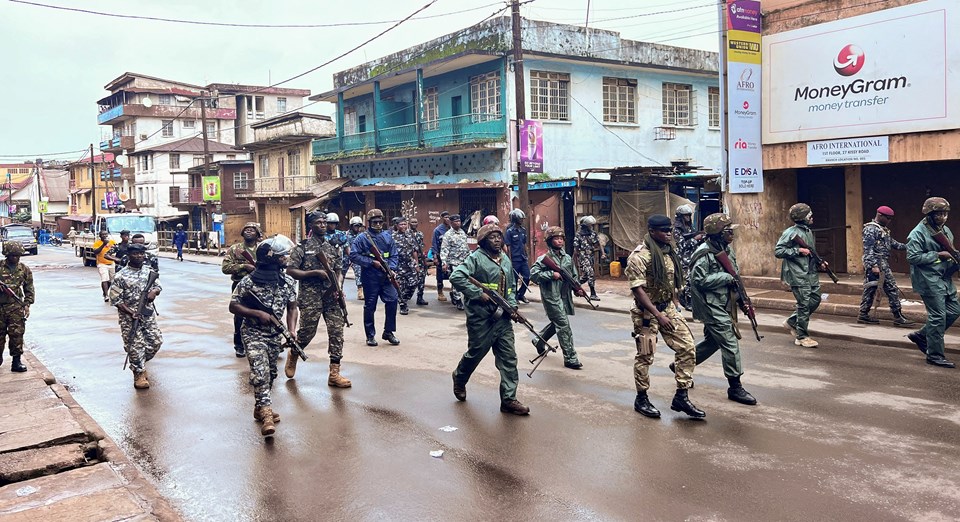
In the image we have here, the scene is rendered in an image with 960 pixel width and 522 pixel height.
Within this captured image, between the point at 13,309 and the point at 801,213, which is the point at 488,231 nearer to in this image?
the point at 801,213

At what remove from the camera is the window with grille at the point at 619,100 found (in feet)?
83.7

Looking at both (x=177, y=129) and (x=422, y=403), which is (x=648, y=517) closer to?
(x=422, y=403)

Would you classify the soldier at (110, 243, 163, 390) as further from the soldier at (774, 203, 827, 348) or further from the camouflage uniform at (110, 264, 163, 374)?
the soldier at (774, 203, 827, 348)

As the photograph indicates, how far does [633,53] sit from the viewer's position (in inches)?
985

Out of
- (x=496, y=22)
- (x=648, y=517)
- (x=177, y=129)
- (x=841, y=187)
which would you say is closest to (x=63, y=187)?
(x=177, y=129)

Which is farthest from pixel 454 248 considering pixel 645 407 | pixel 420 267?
pixel 645 407

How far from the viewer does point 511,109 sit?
23656mm

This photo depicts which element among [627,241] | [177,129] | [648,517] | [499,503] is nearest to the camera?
[648,517]

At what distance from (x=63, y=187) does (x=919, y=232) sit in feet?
322

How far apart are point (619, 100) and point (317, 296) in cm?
1979

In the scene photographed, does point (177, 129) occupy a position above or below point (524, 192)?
above

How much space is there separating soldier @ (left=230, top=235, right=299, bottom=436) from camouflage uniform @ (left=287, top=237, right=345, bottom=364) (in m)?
1.38

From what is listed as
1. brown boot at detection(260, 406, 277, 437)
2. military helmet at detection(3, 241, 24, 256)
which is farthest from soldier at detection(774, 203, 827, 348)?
military helmet at detection(3, 241, 24, 256)

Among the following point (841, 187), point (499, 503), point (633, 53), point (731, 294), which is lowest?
point (499, 503)
